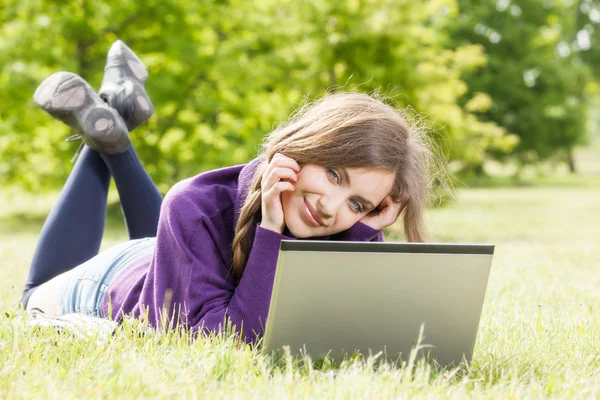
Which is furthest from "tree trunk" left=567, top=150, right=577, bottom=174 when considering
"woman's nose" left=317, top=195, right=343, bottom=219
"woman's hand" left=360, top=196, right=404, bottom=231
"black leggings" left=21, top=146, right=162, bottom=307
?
"woman's nose" left=317, top=195, right=343, bottom=219

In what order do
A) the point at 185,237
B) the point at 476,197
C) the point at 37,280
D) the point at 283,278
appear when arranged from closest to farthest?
1. the point at 283,278
2. the point at 185,237
3. the point at 37,280
4. the point at 476,197

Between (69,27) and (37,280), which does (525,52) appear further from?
(37,280)

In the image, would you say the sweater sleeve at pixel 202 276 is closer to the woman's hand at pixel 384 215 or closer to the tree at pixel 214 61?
the woman's hand at pixel 384 215

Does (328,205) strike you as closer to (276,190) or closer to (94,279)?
(276,190)

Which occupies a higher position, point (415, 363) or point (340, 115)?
point (340, 115)

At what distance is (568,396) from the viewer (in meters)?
1.83

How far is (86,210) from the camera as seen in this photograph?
129 inches

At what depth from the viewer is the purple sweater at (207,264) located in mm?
2201

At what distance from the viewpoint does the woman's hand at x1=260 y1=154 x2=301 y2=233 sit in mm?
2178

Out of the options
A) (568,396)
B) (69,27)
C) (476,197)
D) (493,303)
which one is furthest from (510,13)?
(568,396)

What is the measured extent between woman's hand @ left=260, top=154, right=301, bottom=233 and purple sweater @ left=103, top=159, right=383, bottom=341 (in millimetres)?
42

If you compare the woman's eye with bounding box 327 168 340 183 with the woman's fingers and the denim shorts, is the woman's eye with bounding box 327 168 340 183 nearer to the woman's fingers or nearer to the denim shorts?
the woman's fingers

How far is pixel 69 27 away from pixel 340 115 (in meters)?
8.05

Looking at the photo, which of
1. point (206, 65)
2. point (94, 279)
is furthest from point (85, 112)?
point (206, 65)
